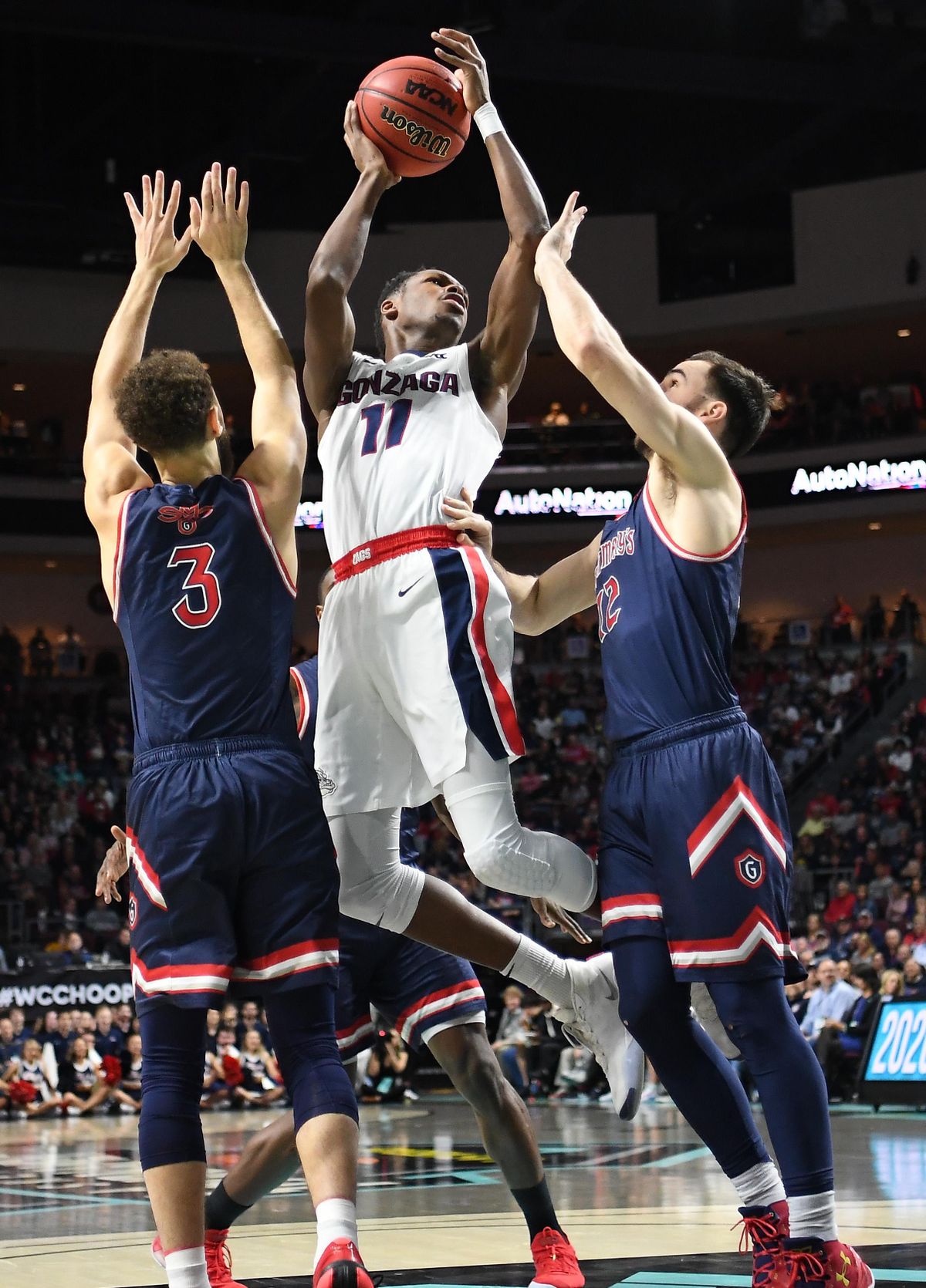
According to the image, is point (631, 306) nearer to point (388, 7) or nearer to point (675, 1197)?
point (388, 7)

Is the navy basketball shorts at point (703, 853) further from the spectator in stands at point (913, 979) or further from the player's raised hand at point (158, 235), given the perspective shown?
the spectator in stands at point (913, 979)

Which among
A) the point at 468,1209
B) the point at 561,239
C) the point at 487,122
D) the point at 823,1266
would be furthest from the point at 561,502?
the point at 823,1266

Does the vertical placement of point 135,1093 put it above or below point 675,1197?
below

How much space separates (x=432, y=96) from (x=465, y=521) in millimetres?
1610

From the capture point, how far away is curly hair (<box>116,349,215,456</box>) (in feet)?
15.7

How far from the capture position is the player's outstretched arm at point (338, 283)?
17.8ft

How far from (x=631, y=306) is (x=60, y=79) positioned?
11360 mm

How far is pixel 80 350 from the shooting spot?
3055cm

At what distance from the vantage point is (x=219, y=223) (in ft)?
17.7

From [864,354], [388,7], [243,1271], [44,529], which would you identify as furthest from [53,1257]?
[864,354]

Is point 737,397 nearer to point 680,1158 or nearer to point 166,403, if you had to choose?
point 166,403

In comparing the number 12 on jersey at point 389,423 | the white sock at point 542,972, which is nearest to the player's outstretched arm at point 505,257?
the number 12 on jersey at point 389,423

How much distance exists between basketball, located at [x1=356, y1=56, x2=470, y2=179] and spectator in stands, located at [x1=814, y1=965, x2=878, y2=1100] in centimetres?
1218

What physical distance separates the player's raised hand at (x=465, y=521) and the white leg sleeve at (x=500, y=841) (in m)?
0.69
